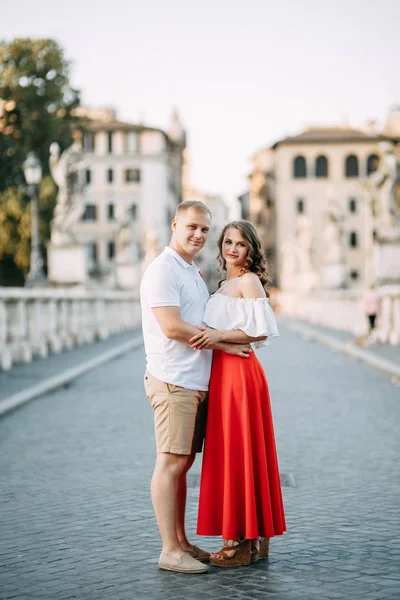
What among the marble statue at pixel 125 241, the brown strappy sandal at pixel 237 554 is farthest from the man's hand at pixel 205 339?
the marble statue at pixel 125 241

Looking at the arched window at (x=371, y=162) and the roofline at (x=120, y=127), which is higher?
the roofline at (x=120, y=127)

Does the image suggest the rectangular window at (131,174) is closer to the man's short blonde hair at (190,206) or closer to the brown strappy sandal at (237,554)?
the man's short blonde hair at (190,206)

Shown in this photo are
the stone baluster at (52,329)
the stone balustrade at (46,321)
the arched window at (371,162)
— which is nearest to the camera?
the stone balustrade at (46,321)

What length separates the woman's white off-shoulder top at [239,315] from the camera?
17.8ft

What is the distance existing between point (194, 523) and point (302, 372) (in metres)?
12.7

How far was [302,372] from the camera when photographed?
19.1 metres

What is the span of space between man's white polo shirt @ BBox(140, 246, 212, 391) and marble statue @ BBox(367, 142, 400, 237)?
24.1 m

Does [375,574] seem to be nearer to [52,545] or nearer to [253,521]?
[253,521]

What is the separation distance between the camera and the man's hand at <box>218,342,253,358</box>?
539 cm

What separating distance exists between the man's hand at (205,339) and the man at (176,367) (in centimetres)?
3

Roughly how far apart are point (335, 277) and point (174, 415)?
45792mm

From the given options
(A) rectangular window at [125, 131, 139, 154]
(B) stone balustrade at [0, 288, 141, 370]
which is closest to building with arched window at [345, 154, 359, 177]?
(A) rectangular window at [125, 131, 139, 154]

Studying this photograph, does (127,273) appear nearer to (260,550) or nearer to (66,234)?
(66,234)

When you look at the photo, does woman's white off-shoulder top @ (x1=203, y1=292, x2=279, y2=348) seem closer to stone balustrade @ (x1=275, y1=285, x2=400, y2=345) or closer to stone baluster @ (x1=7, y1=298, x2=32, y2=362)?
stone baluster @ (x1=7, y1=298, x2=32, y2=362)
